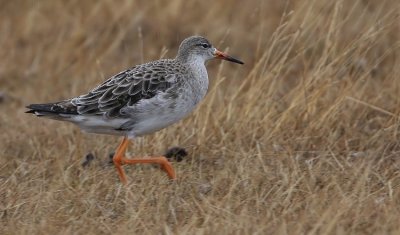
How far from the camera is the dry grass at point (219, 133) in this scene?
19.8 feet

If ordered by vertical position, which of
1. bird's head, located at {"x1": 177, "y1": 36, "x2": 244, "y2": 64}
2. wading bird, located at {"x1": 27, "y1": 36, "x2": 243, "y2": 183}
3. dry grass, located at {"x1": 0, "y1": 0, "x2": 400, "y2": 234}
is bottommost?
dry grass, located at {"x1": 0, "y1": 0, "x2": 400, "y2": 234}

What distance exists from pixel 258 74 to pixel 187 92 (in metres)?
1.75

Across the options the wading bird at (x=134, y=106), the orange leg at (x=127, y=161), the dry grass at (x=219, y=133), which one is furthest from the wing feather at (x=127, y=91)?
the dry grass at (x=219, y=133)

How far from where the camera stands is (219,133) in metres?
7.94

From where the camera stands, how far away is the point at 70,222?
5992 millimetres

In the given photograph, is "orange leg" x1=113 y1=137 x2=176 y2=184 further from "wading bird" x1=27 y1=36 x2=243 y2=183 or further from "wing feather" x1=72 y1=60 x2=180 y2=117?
"wing feather" x1=72 y1=60 x2=180 y2=117

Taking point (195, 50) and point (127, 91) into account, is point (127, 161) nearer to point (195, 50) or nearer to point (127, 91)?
point (127, 91)

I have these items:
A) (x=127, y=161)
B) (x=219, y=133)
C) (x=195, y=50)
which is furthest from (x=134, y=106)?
(x=219, y=133)

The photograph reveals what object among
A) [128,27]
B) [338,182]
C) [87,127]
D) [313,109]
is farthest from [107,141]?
[128,27]

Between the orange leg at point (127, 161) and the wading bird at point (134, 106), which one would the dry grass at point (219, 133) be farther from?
the wading bird at point (134, 106)

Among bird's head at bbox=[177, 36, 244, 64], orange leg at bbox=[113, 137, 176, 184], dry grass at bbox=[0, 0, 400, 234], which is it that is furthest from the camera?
bird's head at bbox=[177, 36, 244, 64]

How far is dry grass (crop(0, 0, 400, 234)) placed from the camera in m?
6.03

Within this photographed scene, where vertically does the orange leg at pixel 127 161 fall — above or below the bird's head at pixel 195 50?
below

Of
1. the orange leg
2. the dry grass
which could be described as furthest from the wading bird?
the dry grass
